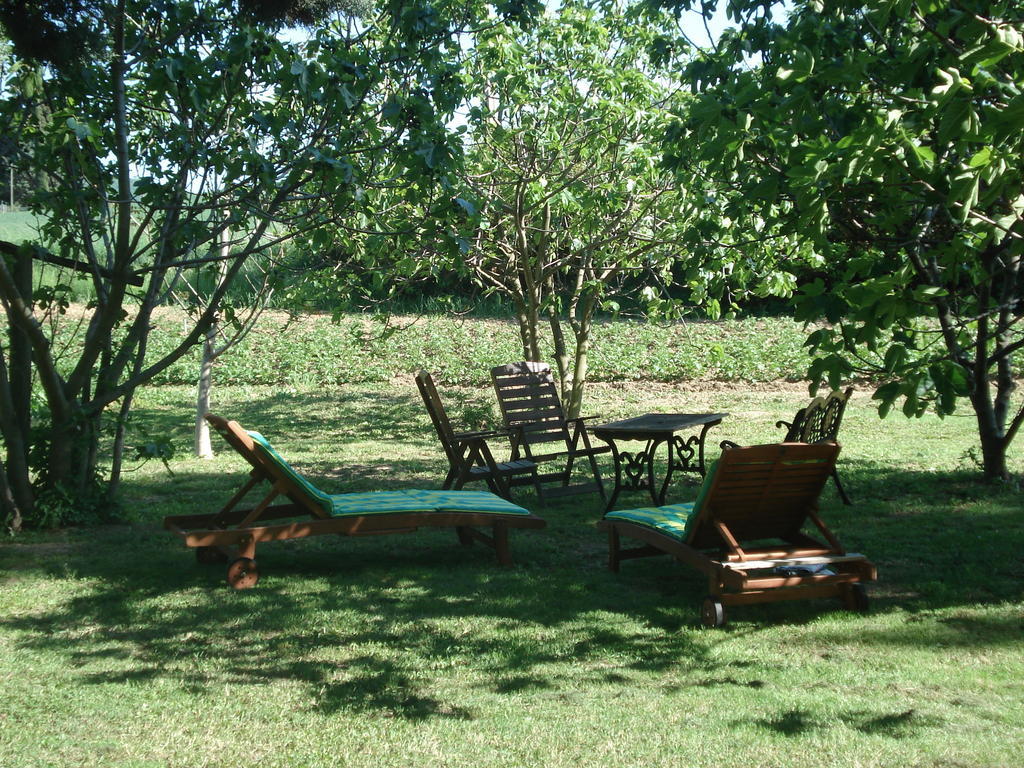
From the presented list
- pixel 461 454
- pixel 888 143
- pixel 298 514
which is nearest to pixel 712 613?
pixel 888 143

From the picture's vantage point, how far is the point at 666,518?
5.75 m

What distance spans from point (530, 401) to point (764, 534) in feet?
14.8

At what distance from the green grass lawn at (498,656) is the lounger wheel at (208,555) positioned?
3.3 inches

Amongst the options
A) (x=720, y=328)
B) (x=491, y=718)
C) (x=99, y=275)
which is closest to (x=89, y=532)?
(x=99, y=275)

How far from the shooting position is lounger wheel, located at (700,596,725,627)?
4898 mm

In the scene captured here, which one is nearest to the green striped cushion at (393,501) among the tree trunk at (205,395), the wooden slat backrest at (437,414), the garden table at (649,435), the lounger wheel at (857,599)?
the wooden slat backrest at (437,414)

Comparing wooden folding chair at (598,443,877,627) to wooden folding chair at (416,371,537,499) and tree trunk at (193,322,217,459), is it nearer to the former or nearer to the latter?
wooden folding chair at (416,371,537,499)

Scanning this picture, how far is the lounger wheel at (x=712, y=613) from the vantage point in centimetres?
490

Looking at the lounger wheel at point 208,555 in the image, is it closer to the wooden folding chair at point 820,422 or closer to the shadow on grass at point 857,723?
the shadow on grass at point 857,723

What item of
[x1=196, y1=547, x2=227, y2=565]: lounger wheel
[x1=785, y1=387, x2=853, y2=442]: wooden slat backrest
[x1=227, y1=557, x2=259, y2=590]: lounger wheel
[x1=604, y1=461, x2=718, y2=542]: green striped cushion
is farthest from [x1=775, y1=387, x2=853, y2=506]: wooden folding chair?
[x1=196, y1=547, x2=227, y2=565]: lounger wheel

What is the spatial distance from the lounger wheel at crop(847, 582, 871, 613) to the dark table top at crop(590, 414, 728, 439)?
265 cm

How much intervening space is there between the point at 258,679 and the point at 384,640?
729 millimetres

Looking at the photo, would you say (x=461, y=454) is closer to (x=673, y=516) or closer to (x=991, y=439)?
(x=673, y=516)

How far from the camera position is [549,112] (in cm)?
1036
